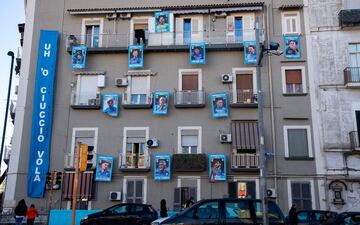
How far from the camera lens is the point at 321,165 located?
2528 centimetres

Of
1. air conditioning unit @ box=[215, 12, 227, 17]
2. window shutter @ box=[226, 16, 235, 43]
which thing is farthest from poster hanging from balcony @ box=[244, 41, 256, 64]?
air conditioning unit @ box=[215, 12, 227, 17]

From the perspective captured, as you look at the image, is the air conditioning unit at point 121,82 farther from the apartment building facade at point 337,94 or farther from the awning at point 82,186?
the apartment building facade at point 337,94

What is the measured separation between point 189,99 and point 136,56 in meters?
4.54

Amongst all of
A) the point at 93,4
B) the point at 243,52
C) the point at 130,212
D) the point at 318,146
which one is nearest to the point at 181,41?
the point at 243,52

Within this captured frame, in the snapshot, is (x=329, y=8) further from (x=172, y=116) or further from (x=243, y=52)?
(x=172, y=116)

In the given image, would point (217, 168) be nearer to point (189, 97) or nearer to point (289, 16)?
point (189, 97)

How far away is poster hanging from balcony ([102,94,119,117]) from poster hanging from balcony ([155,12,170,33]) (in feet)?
17.9

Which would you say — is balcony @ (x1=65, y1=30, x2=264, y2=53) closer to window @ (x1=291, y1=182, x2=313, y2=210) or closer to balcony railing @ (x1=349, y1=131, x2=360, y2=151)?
balcony railing @ (x1=349, y1=131, x2=360, y2=151)

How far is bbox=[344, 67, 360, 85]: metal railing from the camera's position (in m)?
26.0

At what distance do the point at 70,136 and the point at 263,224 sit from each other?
17289mm

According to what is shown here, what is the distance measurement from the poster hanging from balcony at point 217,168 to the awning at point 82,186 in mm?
7321

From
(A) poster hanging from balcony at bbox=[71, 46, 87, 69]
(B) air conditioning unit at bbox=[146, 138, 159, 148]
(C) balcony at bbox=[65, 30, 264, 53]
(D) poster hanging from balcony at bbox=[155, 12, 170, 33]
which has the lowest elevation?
(B) air conditioning unit at bbox=[146, 138, 159, 148]

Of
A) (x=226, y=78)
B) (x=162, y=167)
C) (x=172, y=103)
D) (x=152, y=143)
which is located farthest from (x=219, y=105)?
(x=162, y=167)

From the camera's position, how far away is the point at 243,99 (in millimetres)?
26641
